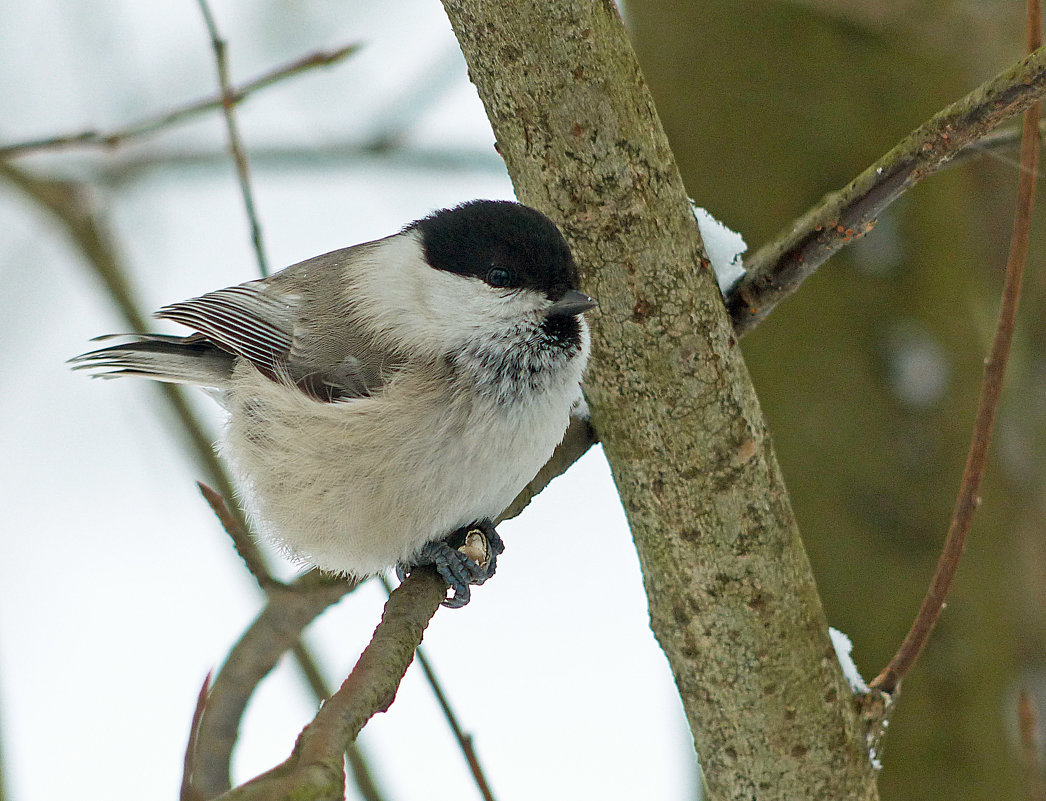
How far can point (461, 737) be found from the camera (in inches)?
56.8

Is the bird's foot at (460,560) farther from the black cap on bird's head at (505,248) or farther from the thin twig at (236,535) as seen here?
the black cap on bird's head at (505,248)

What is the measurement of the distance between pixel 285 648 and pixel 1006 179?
293cm

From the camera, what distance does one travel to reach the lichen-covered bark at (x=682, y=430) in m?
1.36

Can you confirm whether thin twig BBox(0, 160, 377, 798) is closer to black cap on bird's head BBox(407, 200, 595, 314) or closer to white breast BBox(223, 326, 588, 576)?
white breast BBox(223, 326, 588, 576)

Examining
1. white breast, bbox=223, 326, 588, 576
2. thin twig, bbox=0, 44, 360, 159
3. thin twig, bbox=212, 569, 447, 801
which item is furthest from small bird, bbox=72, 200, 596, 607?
thin twig, bbox=0, 44, 360, 159

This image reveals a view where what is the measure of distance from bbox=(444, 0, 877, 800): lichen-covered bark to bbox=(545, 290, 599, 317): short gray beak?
18 millimetres

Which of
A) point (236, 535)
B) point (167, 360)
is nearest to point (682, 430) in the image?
point (236, 535)

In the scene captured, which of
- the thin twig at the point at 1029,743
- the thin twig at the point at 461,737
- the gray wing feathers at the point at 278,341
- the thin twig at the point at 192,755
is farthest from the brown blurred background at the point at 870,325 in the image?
the thin twig at the point at 192,755

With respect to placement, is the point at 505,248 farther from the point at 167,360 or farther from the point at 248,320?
the point at 167,360

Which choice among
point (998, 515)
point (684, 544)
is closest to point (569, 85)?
point (684, 544)

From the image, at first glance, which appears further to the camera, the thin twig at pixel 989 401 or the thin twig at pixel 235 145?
the thin twig at pixel 235 145

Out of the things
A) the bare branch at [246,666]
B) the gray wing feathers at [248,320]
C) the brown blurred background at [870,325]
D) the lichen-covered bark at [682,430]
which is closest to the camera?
the lichen-covered bark at [682,430]

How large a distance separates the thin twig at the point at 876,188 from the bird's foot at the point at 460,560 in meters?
Answer: 0.61

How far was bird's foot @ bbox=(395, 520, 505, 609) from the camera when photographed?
1.67m
